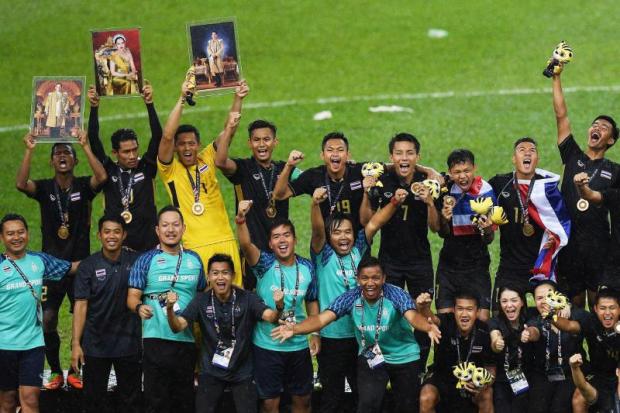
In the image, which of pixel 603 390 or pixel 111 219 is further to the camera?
pixel 111 219

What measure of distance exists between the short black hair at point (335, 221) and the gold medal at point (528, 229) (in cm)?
172

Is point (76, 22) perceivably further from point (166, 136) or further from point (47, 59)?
point (166, 136)

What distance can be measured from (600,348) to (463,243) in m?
1.72

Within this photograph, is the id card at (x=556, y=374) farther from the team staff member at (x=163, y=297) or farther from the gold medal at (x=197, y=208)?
the gold medal at (x=197, y=208)

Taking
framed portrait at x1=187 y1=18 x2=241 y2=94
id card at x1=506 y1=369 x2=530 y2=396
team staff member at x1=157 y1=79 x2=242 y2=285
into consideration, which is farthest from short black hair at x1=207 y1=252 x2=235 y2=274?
id card at x1=506 y1=369 x2=530 y2=396

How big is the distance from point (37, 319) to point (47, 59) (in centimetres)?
1658

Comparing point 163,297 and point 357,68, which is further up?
point 357,68

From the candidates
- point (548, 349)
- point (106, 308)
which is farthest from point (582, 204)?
point (106, 308)

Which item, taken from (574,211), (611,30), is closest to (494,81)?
(611,30)

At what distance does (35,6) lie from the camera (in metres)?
30.8

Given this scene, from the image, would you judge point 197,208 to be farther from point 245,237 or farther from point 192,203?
point 245,237

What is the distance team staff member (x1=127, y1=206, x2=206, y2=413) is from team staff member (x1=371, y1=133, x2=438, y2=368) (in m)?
2.00

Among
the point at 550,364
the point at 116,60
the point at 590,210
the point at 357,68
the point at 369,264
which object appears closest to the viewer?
the point at 369,264

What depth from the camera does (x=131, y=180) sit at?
1322cm
